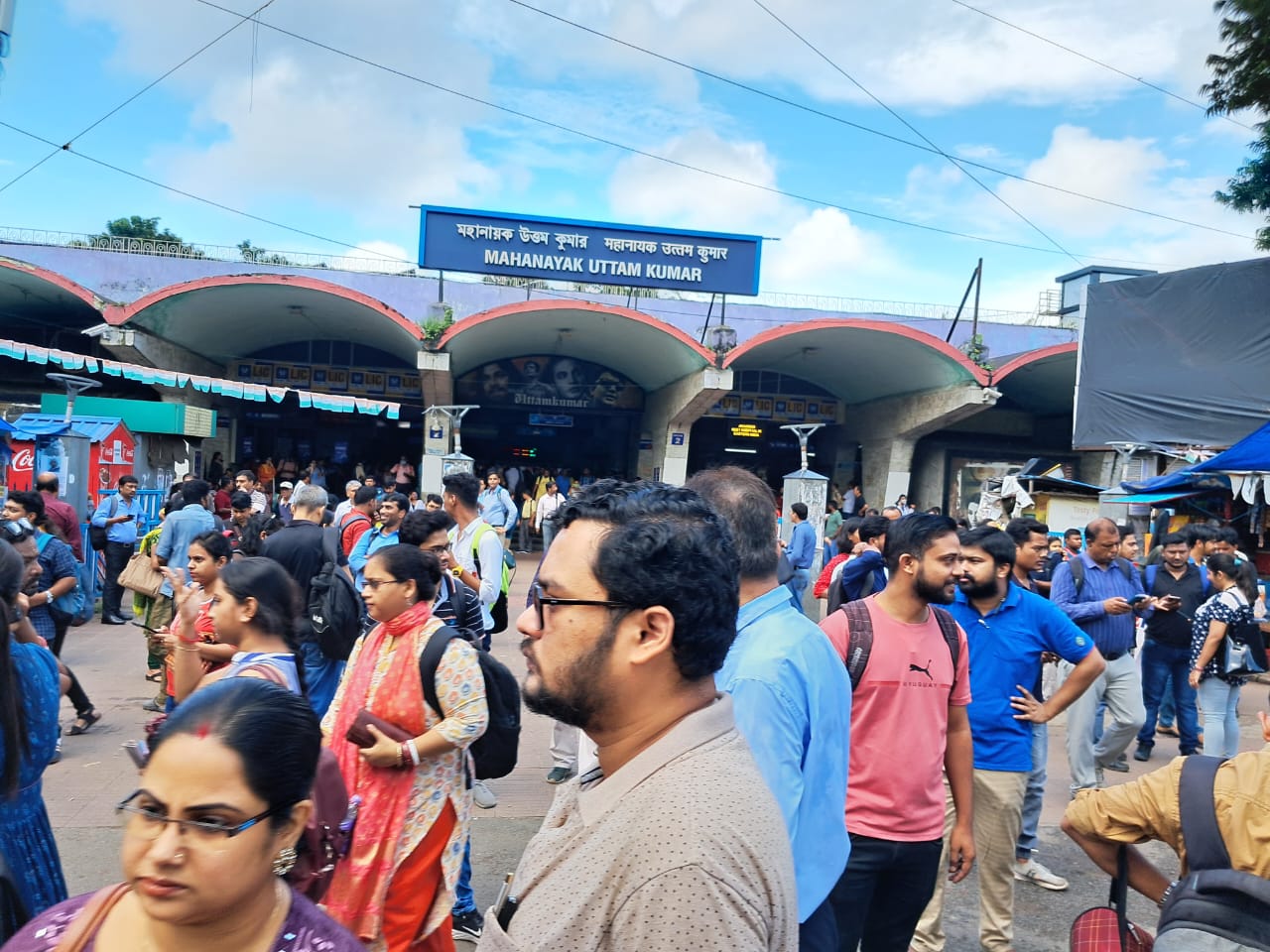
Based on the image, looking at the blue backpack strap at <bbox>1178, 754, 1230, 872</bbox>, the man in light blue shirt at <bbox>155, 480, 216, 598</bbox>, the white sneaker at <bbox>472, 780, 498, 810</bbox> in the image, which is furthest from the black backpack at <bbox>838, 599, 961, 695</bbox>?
the man in light blue shirt at <bbox>155, 480, 216, 598</bbox>

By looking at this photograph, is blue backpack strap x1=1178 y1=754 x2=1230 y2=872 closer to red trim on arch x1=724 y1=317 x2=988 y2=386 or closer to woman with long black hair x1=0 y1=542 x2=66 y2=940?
woman with long black hair x1=0 y1=542 x2=66 y2=940

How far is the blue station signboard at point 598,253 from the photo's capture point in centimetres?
1753

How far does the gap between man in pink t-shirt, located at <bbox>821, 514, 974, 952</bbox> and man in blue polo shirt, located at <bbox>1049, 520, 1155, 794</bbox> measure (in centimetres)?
283

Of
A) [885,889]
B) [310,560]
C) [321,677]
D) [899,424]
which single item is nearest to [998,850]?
[885,889]

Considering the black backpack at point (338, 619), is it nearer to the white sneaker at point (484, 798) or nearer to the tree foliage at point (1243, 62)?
the white sneaker at point (484, 798)

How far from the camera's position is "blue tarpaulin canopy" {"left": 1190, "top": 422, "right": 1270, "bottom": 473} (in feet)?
35.5

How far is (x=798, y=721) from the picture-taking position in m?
1.99

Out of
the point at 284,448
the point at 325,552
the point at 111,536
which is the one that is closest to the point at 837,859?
the point at 325,552

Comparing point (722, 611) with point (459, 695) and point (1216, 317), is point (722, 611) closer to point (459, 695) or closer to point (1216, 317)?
point (459, 695)

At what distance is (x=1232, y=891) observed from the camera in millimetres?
1748

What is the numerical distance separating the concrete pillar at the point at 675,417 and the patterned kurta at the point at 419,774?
46.1 ft

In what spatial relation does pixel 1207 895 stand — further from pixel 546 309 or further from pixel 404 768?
pixel 546 309

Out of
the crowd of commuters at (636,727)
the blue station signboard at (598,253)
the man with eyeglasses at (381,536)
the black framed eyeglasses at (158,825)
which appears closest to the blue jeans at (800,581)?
the crowd of commuters at (636,727)

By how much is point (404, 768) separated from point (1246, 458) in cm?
1176
